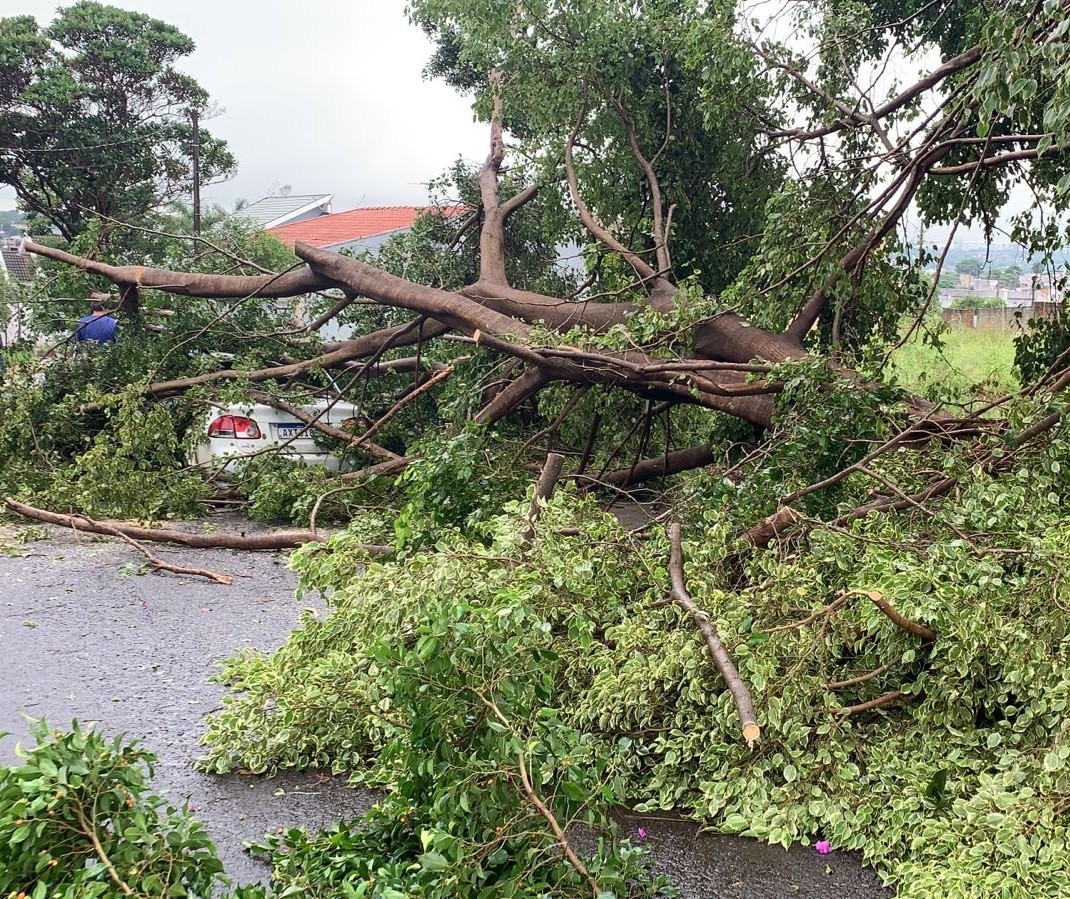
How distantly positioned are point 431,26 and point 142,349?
6.31 m

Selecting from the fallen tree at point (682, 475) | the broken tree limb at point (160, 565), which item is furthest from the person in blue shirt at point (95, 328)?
the broken tree limb at point (160, 565)

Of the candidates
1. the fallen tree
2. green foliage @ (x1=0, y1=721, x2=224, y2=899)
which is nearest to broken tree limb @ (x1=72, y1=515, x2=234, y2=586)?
the fallen tree

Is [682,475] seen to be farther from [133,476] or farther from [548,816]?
[548,816]

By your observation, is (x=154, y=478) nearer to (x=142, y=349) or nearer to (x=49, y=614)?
(x=142, y=349)

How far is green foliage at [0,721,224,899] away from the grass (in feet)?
14.1

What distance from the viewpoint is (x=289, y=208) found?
36.8 meters

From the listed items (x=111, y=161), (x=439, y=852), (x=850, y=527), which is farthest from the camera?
Answer: (x=111, y=161)

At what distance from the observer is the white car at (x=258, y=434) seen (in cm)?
742

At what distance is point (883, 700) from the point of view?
315 cm

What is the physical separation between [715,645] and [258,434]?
530 cm

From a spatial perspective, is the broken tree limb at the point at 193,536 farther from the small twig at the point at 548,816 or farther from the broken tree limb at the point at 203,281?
the small twig at the point at 548,816

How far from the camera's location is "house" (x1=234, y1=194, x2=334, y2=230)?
1412 inches

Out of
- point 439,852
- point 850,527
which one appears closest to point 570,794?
point 439,852

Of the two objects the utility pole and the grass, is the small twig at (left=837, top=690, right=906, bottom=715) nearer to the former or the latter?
the grass
